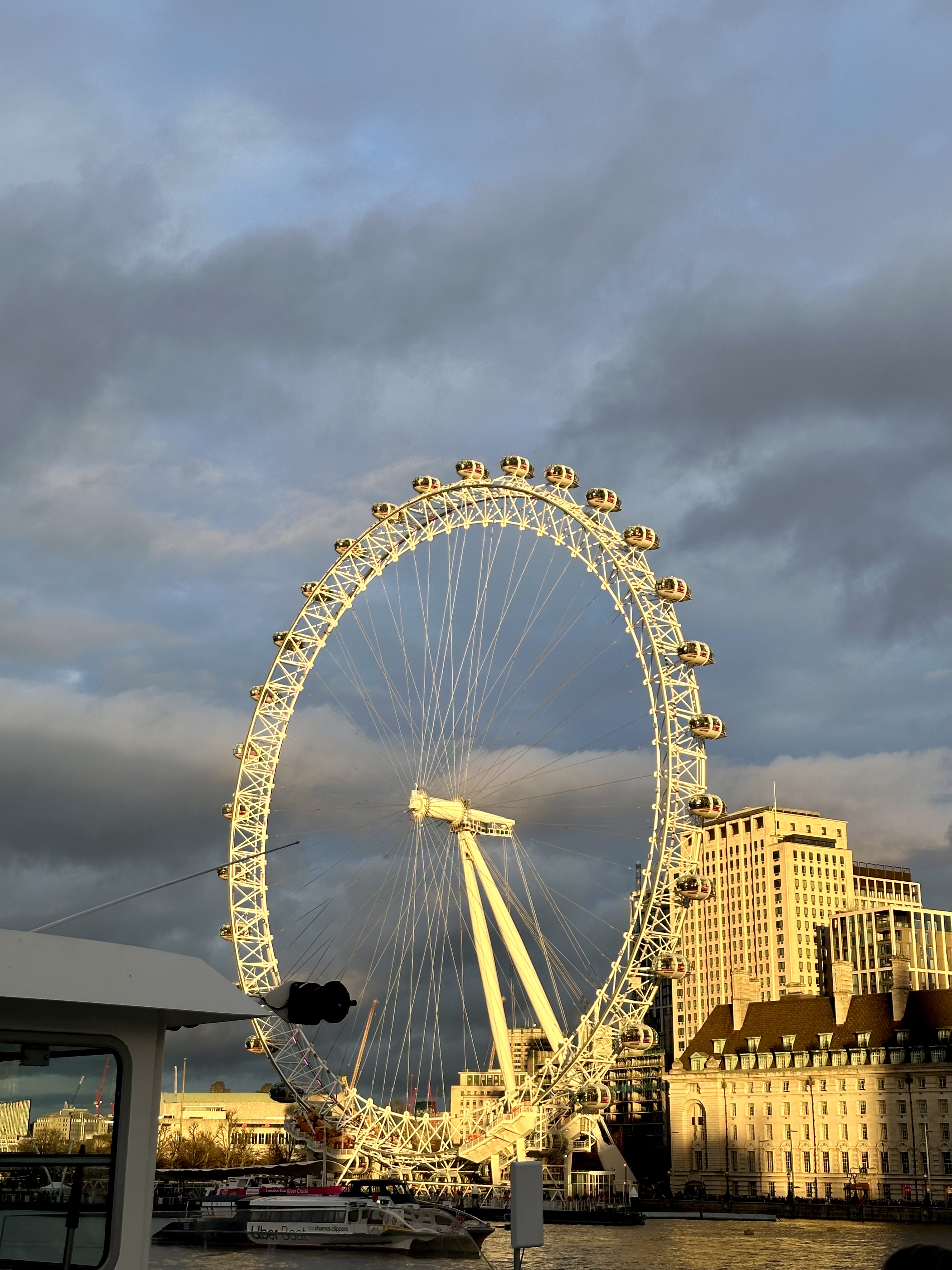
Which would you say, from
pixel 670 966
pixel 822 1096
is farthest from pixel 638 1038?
pixel 822 1096

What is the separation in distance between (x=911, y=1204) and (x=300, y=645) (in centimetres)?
5353

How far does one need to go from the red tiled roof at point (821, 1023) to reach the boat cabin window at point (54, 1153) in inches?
3910

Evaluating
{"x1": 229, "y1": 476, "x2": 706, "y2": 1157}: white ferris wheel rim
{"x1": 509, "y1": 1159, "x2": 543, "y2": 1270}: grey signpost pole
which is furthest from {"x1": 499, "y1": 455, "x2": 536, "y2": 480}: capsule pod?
{"x1": 509, "y1": 1159, "x2": 543, "y2": 1270}: grey signpost pole

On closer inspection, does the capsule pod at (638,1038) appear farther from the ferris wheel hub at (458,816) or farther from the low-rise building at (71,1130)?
the low-rise building at (71,1130)

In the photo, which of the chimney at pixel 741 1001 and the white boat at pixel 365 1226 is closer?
the white boat at pixel 365 1226

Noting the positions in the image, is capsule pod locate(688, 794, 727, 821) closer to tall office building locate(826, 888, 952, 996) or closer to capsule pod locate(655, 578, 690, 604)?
capsule pod locate(655, 578, 690, 604)

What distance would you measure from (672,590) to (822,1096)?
61.6m

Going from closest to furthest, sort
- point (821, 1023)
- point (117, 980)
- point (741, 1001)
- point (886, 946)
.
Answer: point (117, 980), point (821, 1023), point (741, 1001), point (886, 946)

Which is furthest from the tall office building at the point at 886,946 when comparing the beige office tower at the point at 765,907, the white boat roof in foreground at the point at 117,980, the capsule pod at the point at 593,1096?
the white boat roof in foreground at the point at 117,980

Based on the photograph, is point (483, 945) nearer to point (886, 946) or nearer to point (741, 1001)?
point (741, 1001)

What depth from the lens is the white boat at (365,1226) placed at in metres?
53.2

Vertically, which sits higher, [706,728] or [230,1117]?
[706,728]

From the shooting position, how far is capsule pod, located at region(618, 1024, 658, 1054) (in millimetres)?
55688

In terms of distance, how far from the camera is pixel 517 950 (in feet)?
187
